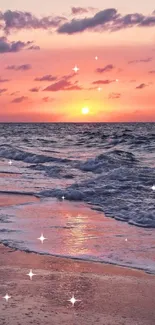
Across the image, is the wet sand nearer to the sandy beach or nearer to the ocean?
the sandy beach

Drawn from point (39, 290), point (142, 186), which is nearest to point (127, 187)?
point (142, 186)

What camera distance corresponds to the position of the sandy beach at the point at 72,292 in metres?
4.44

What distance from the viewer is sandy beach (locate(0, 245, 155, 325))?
444cm

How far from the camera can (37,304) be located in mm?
4727

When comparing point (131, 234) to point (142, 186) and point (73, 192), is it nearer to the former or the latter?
point (73, 192)

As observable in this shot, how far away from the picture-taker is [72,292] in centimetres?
516

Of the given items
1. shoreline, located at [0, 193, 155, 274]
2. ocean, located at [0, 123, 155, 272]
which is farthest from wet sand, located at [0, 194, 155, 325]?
ocean, located at [0, 123, 155, 272]

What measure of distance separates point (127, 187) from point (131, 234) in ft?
19.9
